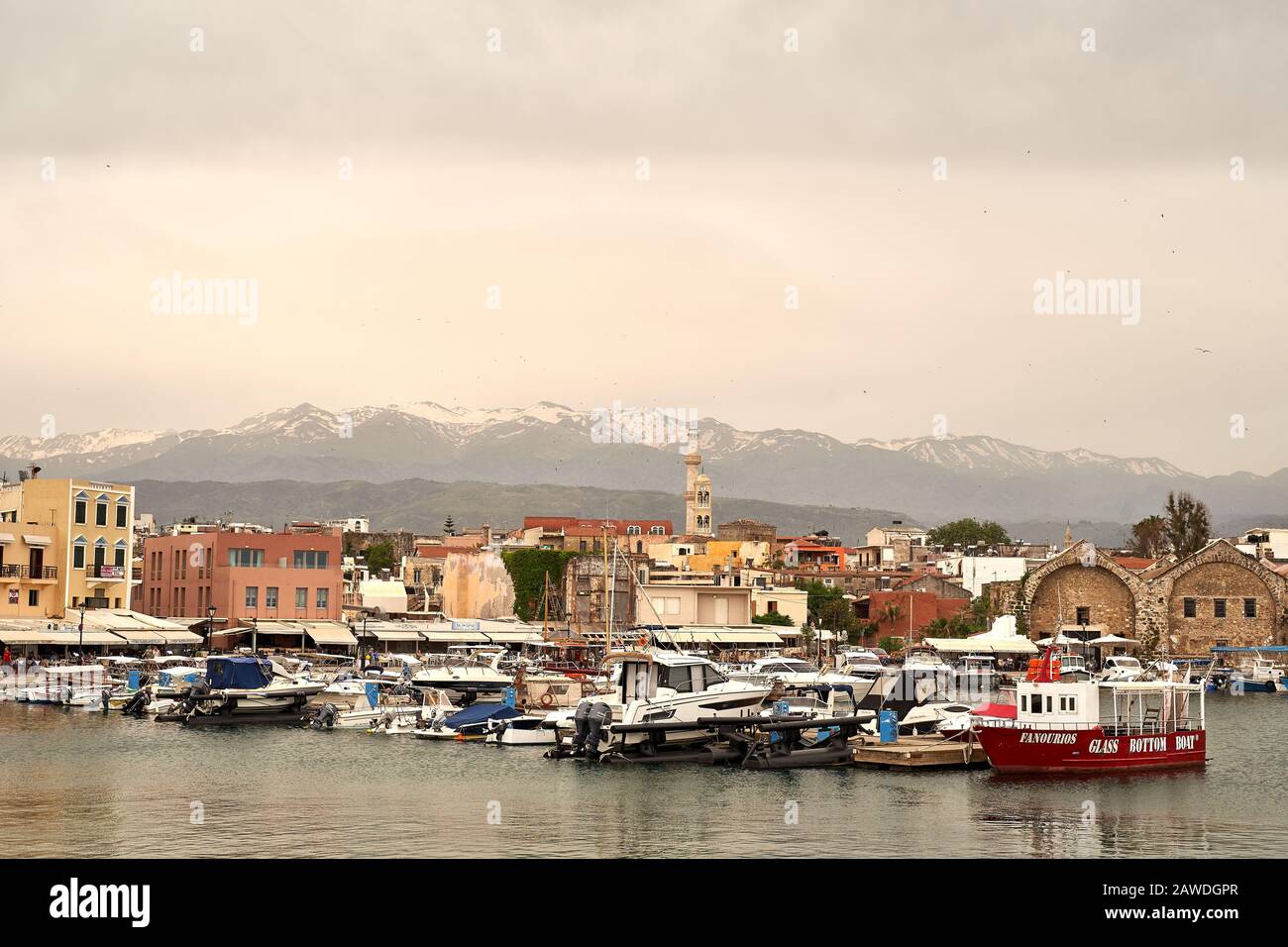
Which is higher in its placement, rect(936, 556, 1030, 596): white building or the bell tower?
the bell tower

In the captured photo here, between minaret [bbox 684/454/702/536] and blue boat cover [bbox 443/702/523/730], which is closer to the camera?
blue boat cover [bbox 443/702/523/730]

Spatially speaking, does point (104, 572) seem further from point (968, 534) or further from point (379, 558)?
point (968, 534)

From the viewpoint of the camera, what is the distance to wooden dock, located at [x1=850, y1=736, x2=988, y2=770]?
43.1 meters

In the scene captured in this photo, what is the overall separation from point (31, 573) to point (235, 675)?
91.5 ft

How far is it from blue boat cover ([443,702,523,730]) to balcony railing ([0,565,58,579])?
37.7m

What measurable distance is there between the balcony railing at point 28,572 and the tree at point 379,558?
56642 mm

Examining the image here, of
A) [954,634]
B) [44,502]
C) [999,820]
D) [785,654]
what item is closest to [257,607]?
[44,502]

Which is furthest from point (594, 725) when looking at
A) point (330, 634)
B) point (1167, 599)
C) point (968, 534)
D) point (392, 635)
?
point (968, 534)

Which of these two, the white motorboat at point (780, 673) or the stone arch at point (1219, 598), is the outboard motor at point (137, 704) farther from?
the stone arch at point (1219, 598)

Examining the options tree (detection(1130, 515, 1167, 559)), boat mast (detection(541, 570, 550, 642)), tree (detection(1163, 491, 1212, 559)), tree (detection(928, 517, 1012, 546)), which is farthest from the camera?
tree (detection(928, 517, 1012, 546))

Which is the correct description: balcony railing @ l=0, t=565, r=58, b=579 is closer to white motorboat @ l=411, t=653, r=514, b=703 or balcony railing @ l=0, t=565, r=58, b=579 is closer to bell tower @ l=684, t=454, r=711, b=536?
white motorboat @ l=411, t=653, r=514, b=703

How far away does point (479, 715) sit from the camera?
5297cm

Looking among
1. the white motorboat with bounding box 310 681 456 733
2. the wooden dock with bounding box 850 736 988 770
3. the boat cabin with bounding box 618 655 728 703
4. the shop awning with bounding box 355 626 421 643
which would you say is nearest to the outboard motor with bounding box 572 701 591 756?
the boat cabin with bounding box 618 655 728 703

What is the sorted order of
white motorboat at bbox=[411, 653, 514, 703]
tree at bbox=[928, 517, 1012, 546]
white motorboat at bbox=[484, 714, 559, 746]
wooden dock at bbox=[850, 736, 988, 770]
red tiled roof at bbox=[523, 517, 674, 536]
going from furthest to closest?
Result: tree at bbox=[928, 517, 1012, 546]
red tiled roof at bbox=[523, 517, 674, 536]
white motorboat at bbox=[411, 653, 514, 703]
white motorboat at bbox=[484, 714, 559, 746]
wooden dock at bbox=[850, 736, 988, 770]
